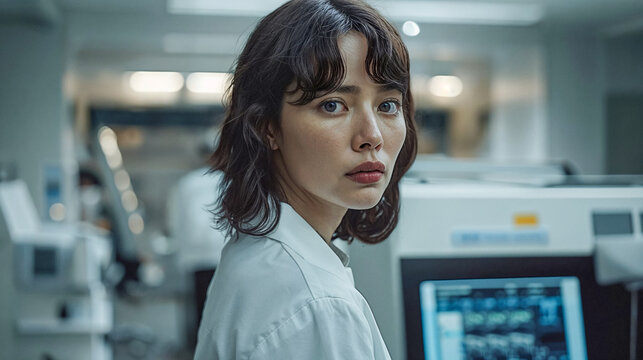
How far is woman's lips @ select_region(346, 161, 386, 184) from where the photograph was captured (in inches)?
28.2

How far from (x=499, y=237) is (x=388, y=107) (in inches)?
17.5

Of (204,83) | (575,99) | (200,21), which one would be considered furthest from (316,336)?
(204,83)

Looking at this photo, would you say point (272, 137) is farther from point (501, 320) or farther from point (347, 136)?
point (501, 320)

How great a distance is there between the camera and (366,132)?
704 millimetres

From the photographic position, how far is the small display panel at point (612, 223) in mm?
1137

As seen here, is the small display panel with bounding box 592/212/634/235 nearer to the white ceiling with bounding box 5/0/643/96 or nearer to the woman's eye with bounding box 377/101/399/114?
the woman's eye with bounding box 377/101/399/114

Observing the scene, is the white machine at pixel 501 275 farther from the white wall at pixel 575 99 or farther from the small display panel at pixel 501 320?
the white wall at pixel 575 99

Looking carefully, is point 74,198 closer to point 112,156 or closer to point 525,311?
point 112,156

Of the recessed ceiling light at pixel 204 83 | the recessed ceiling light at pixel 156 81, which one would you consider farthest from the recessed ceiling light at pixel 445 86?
the recessed ceiling light at pixel 156 81

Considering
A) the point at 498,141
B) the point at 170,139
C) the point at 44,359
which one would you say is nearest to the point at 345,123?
the point at 44,359

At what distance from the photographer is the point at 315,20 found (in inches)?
28.1

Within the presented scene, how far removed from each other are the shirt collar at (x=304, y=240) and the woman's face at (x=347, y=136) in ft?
0.14

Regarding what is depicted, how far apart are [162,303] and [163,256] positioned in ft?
4.15

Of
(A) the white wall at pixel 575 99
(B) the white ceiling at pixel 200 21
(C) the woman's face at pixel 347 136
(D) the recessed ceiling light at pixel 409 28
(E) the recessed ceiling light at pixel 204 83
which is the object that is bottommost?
(C) the woman's face at pixel 347 136
